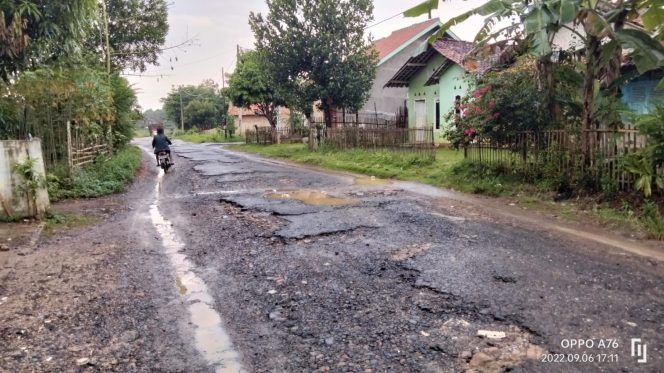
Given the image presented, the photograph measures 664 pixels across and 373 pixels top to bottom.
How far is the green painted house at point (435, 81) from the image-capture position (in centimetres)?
2034

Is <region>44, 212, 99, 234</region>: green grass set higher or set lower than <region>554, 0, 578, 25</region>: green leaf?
lower

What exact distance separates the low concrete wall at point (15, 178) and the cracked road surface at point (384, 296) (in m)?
1.48

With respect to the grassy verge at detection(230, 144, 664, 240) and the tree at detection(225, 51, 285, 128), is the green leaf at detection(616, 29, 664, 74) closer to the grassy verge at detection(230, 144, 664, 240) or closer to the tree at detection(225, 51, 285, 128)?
the grassy verge at detection(230, 144, 664, 240)

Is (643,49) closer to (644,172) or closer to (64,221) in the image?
(644,172)

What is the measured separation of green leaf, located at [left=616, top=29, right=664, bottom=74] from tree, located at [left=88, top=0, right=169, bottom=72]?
74.8 ft

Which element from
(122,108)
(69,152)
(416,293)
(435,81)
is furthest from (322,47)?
(416,293)

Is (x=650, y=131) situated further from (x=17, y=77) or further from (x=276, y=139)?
(x=276, y=139)

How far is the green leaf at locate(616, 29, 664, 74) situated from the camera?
7.12 meters

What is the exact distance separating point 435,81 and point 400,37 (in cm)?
942

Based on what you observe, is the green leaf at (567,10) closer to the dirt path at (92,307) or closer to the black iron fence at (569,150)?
the black iron fence at (569,150)

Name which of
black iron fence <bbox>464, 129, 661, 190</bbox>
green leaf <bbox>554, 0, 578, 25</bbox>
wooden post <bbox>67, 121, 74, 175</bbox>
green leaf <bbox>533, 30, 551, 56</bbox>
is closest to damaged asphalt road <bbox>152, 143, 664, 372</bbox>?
black iron fence <bbox>464, 129, 661, 190</bbox>

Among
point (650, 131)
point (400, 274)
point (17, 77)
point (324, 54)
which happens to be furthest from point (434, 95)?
point (400, 274)

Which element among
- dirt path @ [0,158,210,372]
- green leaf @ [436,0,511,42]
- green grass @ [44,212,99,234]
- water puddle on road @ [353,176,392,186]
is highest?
green leaf @ [436,0,511,42]

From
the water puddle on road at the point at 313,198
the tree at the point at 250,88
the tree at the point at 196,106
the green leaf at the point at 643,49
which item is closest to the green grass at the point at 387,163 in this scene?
the water puddle on road at the point at 313,198
